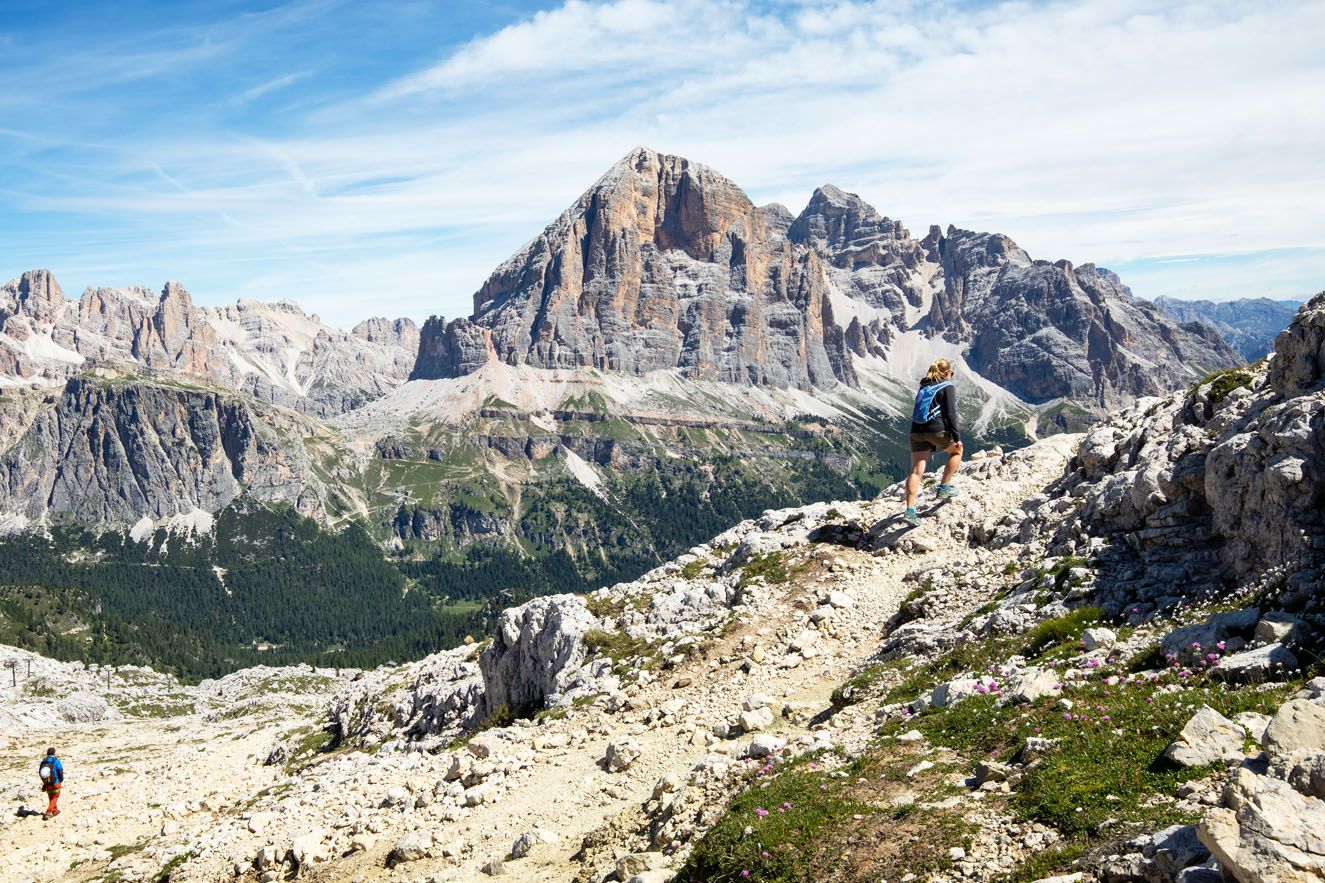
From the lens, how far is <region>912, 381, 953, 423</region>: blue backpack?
93.7ft

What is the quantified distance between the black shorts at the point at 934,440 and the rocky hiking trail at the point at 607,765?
4.32 metres

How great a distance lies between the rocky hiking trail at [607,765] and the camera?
18438mm

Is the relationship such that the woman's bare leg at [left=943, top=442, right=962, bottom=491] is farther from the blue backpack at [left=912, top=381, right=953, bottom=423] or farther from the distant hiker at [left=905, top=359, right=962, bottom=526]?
the blue backpack at [left=912, top=381, right=953, bottom=423]

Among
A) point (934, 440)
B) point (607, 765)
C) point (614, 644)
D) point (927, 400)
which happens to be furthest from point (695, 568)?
point (607, 765)

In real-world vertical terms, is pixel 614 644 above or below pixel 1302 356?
below

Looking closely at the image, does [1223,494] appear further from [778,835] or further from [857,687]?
[778,835]

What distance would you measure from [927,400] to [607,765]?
52.9ft

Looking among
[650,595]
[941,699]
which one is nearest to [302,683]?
[650,595]

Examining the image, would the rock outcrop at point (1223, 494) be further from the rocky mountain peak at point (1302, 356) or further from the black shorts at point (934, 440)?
the black shorts at point (934, 440)

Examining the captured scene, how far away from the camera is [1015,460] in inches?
1550

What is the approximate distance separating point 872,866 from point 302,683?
199 metres

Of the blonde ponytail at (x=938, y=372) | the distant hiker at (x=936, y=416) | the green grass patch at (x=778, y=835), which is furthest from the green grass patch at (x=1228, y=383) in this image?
the green grass patch at (x=778, y=835)

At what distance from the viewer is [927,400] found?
2873 cm

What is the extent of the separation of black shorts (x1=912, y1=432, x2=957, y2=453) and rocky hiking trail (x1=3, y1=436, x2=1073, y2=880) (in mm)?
4321
